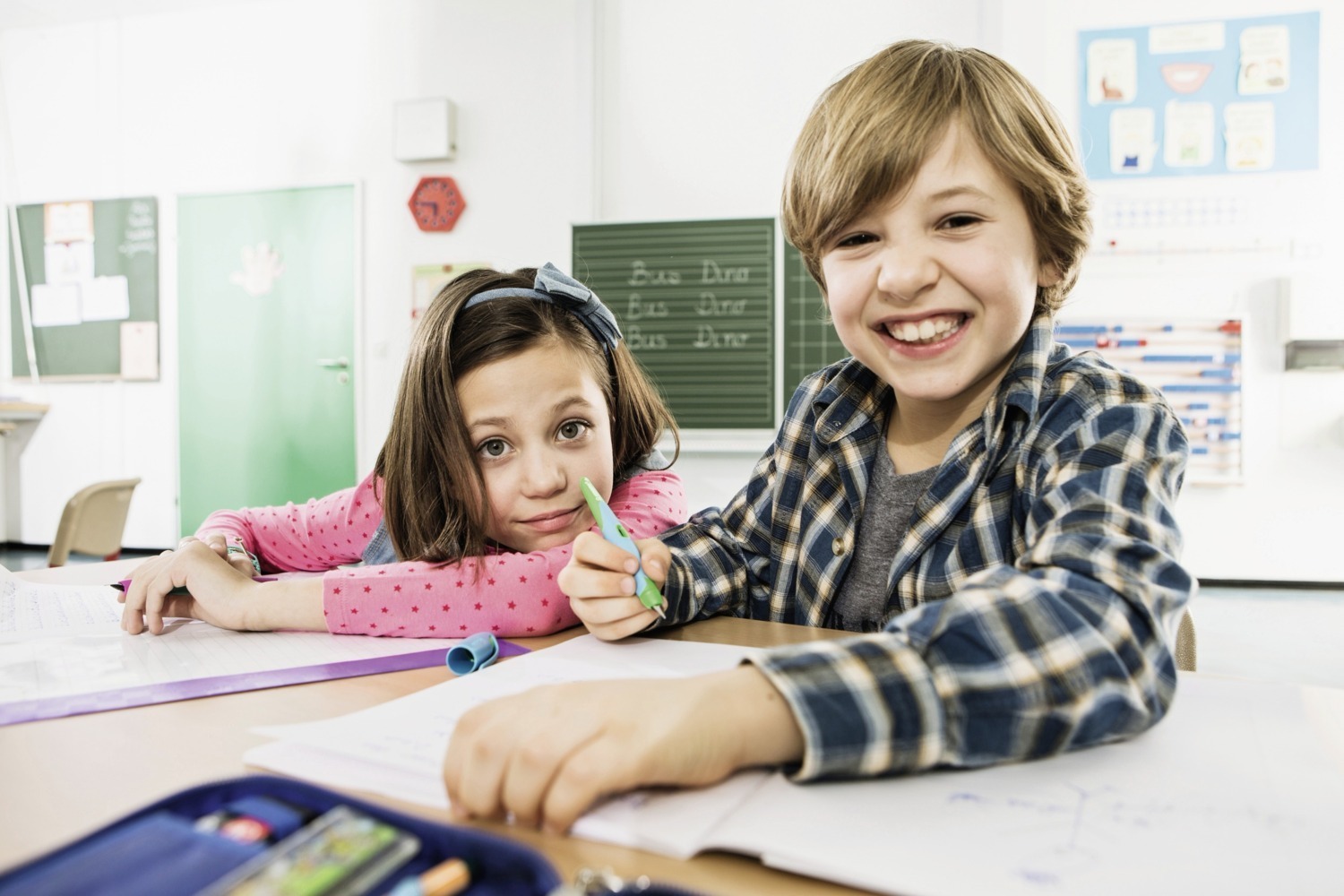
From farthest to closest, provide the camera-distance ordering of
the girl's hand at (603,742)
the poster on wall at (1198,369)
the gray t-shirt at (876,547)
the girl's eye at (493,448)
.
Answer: the poster on wall at (1198,369) < the girl's eye at (493,448) < the gray t-shirt at (876,547) < the girl's hand at (603,742)

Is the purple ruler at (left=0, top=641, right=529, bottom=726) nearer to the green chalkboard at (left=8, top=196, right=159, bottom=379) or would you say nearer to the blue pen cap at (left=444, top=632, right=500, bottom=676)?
the blue pen cap at (left=444, top=632, right=500, bottom=676)

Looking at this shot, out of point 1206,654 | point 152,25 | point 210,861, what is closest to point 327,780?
point 210,861

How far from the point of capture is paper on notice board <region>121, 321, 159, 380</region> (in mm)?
4547

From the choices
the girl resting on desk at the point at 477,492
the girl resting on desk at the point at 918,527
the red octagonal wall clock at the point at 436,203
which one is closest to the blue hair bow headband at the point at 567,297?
the girl resting on desk at the point at 477,492

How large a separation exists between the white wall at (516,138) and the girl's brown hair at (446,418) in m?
2.66

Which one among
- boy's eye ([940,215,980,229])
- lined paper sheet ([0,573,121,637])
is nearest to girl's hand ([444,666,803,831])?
boy's eye ([940,215,980,229])

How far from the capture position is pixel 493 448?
104 centimetres

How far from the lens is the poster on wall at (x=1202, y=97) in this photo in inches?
141

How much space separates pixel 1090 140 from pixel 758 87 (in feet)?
4.49

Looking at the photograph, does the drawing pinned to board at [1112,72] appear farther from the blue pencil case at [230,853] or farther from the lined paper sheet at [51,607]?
the blue pencil case at [230,853]

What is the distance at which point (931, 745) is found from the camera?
17.8 inches

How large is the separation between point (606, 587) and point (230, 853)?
444mm

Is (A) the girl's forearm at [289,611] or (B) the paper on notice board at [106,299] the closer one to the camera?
(A) the girl's forearm at [289,611]

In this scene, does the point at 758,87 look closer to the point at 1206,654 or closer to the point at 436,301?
the point at 1206,654
